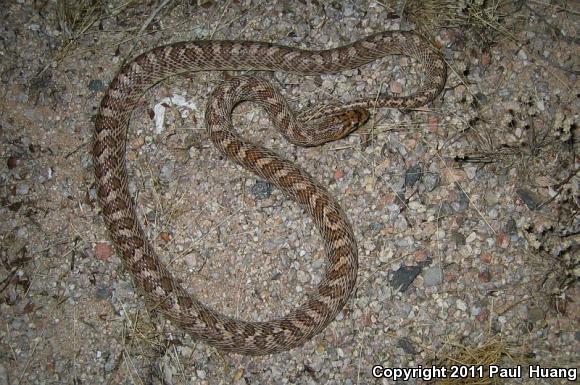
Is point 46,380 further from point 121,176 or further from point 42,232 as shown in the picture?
point 121,176

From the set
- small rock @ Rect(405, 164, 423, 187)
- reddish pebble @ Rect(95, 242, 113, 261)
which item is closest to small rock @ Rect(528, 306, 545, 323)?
small rock @ Rect(405, 164, 423, 187)

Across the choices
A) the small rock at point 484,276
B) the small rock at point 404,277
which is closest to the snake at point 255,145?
the small rock at point 404,277

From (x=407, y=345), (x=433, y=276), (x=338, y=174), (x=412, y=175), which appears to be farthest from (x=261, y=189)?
(x=407, y=345)

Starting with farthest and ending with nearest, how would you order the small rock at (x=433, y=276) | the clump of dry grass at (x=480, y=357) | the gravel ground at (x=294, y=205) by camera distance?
the small rock at (x=433, y=276) < the gravel ground at (x=294, y=205) < the clump of dry grass at (x=480, y=357)

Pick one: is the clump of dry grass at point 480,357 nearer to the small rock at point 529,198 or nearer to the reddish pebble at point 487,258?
the reddish pebble at point 487,258

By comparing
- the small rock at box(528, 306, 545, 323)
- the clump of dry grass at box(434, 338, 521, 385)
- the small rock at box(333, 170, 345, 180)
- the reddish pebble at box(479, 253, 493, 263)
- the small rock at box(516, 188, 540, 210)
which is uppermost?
the small rock at box(333, 170, 345, 180)

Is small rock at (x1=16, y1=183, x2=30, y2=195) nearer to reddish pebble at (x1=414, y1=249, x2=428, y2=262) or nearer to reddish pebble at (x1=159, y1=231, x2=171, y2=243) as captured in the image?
reddish pebble at (x1=159, y1=231, x2=171, y2=243)

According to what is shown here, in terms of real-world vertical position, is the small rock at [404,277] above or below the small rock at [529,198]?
below
